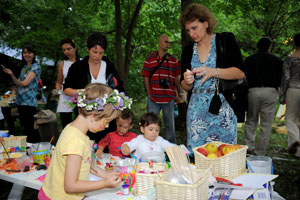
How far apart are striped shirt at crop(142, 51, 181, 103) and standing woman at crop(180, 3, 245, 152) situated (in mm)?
2291

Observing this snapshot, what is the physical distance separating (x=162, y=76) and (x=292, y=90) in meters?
2.21

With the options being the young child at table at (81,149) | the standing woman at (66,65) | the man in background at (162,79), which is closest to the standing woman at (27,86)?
the standing woman at (66,65)

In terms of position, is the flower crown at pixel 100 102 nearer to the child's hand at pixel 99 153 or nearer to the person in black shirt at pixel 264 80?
the child's hand at pixel 99 153

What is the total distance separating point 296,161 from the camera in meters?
5.07

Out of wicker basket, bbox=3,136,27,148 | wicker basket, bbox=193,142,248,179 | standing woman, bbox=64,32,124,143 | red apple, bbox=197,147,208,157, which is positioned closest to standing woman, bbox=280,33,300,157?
standing woman, bbox=64,32,124,143

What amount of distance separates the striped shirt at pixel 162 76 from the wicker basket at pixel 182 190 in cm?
307

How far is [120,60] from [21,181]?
199 inches

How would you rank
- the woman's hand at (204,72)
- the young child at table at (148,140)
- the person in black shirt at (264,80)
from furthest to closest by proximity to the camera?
the person in black shirt at (264,80), the young child at table at (148,140), the woman's hand at (204,72)

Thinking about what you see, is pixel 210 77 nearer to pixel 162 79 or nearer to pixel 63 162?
pixel 63 162

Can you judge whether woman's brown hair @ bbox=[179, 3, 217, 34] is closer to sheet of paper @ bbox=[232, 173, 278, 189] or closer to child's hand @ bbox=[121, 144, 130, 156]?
sheet of paper @ bbox=[232, 173, 278, 189]

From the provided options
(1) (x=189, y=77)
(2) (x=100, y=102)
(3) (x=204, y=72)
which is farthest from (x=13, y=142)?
(3) (x=204, y=72)

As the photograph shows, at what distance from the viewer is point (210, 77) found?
7.37 feet

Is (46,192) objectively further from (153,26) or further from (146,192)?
(153,26)

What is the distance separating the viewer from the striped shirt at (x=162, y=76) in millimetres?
4730
